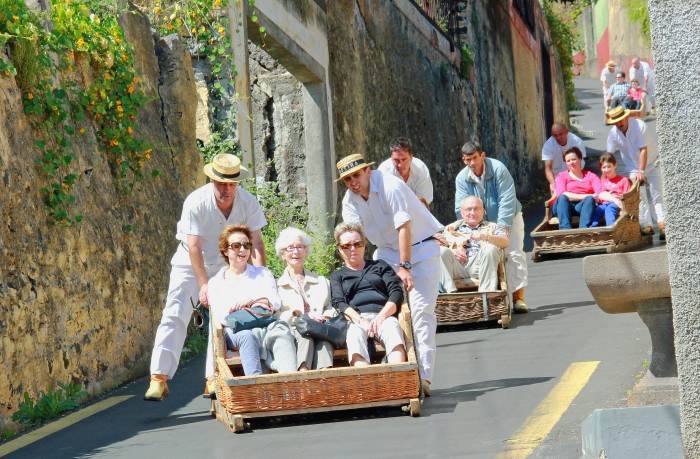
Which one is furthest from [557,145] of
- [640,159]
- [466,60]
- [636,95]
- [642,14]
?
[642,14]

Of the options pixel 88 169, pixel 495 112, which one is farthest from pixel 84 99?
pixel 495 112

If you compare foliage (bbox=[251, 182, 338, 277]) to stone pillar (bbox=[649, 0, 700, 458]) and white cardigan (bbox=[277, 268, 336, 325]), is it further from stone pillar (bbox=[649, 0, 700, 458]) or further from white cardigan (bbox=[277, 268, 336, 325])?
stone pillar (bbox=[649, 0, 700, 458])

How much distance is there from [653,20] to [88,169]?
627cm

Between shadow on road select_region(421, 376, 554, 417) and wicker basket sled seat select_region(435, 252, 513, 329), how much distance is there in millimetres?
2474

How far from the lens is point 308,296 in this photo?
8.82m

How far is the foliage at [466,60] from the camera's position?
23891mm

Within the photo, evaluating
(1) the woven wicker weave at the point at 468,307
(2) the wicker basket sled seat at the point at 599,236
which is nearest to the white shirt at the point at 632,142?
(2) the wicker basket sled seat at the point at 599,236

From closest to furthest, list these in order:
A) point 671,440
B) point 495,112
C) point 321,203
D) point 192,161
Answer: point 671,440 → point 192,161 → point 321,203 → point 495,112

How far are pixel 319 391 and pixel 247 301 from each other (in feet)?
3.27

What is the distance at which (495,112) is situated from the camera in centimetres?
2655

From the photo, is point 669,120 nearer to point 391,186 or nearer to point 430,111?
point 391,186

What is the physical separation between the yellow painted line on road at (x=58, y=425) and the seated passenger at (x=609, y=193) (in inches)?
298

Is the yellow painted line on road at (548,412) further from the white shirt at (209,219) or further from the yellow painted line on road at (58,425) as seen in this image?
the yellow painted line on road at (58,425)

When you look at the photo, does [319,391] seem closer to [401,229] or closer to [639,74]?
[401,229]
